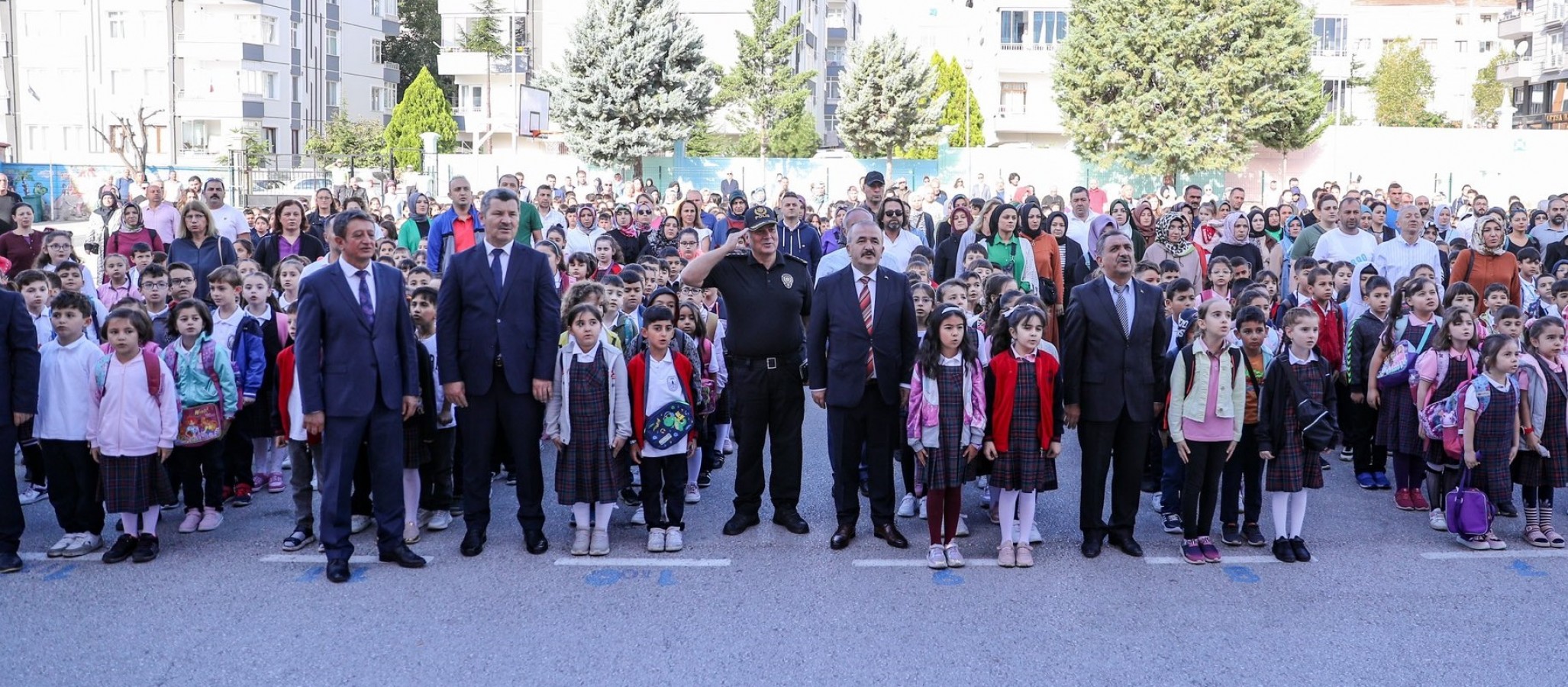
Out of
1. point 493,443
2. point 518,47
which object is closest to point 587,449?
point 493,443

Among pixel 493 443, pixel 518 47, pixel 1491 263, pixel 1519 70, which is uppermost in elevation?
pixel 1519 70

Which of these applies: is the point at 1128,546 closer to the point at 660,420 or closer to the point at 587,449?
the point at 660,420

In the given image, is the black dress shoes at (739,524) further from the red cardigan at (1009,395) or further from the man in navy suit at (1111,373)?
the man in navy suit at (1111,373)

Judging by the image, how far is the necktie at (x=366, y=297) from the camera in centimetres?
691

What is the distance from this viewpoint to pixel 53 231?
36.1 ft

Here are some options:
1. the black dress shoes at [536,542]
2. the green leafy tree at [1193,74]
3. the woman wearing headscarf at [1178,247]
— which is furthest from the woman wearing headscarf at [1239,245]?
the green leafy tree at [1193,74]

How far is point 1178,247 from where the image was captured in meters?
12.8

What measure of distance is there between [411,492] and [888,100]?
42.4m

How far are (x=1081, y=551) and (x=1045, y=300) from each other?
3906mm

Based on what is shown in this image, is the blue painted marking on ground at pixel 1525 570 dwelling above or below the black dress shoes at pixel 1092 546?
below

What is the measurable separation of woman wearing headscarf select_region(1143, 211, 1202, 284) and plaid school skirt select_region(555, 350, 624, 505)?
19.2ft

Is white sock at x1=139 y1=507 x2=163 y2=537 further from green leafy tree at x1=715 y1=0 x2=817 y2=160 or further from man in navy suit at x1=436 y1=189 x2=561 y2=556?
green leafy tree at x1=715 y1=0 x2=817 y2=160

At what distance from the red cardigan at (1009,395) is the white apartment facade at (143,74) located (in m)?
51.5

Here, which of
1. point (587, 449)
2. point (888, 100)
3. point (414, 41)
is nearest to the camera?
point (587, 449)
